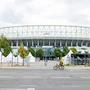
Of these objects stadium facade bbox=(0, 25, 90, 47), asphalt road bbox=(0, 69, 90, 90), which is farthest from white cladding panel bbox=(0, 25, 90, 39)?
asphalt road bbox=(0, 69, 90, 90)

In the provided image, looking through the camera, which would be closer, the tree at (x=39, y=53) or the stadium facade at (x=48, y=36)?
the tree at (x=39, y=53)

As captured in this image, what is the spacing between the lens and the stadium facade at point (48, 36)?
477 ft

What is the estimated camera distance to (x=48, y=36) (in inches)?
5709

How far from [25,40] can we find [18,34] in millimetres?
7805

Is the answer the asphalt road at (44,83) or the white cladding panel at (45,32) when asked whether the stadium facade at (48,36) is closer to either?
the white cladding panel at (45,32)

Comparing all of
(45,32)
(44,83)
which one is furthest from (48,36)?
(44,83)

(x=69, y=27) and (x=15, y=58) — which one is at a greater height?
(x=69, y=27)

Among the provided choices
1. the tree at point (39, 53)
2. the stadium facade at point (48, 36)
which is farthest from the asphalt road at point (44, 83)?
the stadium facade at point (48, 36)

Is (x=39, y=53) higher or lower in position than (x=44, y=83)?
lower

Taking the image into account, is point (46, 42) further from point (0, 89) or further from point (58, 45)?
point (0, 89)

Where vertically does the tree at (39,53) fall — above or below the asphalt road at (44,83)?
below

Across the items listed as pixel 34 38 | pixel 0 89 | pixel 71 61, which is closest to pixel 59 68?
pixel 71 61

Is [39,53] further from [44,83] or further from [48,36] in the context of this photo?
[44,83]

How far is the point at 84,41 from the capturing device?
150m
